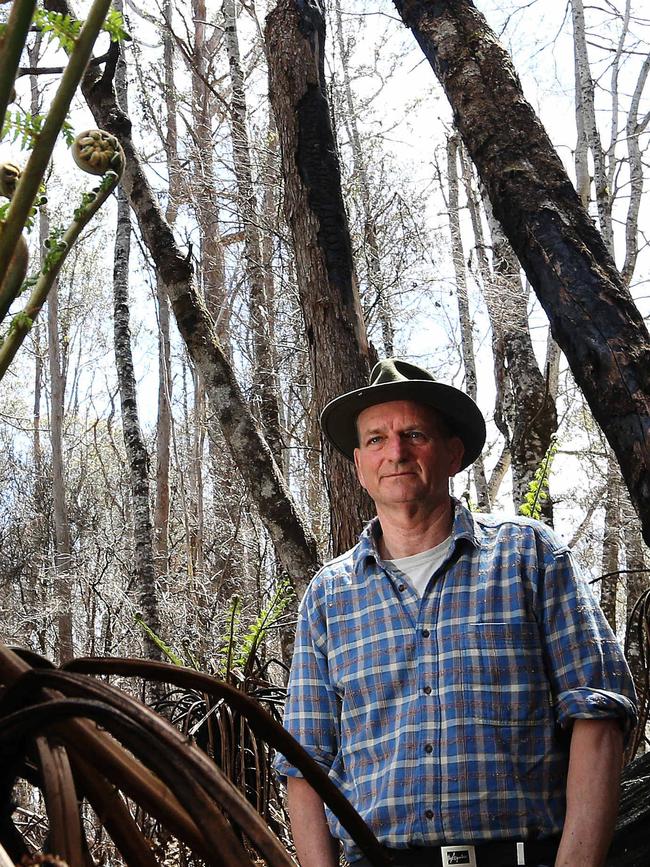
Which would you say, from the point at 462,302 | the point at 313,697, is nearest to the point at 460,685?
the point at 313,697

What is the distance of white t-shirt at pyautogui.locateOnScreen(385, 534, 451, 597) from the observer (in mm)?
2172

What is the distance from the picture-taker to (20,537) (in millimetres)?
16828

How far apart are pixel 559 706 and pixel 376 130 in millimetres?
12413

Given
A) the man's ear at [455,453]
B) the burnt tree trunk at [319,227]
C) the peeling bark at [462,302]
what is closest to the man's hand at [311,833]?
the man's ear at [455,453]

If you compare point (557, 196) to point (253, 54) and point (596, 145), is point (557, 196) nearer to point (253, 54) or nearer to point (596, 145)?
point (596, 145)

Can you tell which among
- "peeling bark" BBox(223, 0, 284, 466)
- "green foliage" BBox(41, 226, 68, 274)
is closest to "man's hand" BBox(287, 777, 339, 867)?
"green foliage" BBox(41, 226, 68, 274)

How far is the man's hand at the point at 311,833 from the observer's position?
2016 mm

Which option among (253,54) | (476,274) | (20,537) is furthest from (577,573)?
(20,537)

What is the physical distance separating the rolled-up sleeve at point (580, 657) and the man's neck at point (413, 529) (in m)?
0.26

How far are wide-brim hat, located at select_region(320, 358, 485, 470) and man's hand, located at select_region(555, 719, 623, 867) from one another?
77 centimetres

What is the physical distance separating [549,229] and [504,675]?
49.4 inches

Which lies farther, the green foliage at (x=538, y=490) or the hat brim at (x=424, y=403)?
the green foliage at (x=538, y=490)

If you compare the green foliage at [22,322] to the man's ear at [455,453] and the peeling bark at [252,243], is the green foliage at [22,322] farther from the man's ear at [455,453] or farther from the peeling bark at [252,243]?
the peeling bark at [252,243]

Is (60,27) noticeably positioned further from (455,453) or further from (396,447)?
(455,453)
